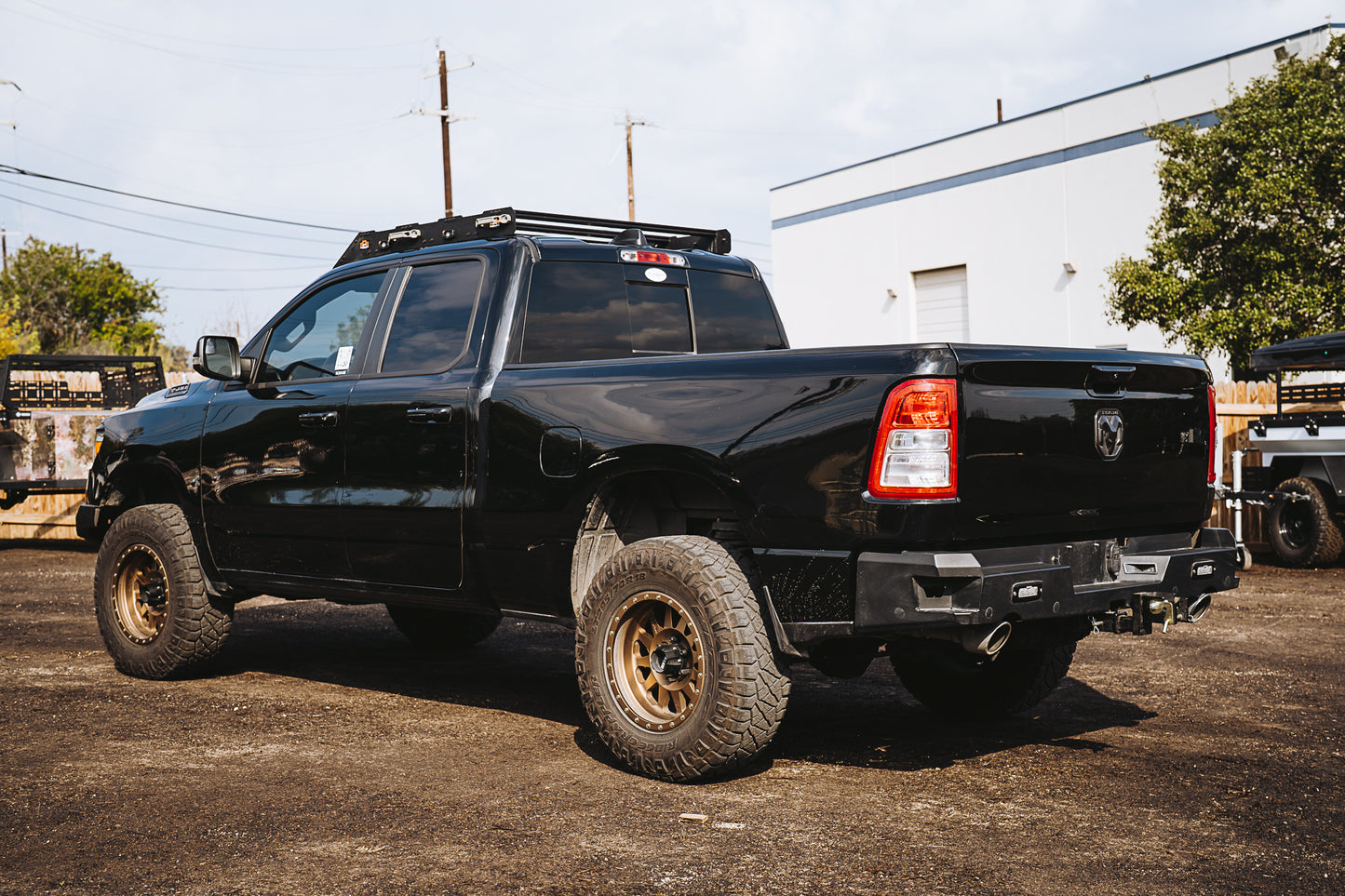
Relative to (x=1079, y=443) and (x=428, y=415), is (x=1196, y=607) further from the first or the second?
(x=428, y=415)

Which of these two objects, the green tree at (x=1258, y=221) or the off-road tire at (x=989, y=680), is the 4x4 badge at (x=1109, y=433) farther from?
the green tree at (x=1258, y=221)

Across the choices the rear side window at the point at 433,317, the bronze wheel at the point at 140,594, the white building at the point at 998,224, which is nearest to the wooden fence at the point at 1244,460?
the rear side window at the point at 433,317

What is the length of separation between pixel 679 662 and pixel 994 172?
34.3m

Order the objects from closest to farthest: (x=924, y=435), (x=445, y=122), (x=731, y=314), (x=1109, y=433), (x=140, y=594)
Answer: (x=924, y=435)
(x=1109, y=433)
(x=731, y=314)
(x=140, y=594)
(x=445, y=122)

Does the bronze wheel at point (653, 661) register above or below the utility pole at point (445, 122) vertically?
below

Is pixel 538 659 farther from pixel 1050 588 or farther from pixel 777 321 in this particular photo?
pixel 1050 588

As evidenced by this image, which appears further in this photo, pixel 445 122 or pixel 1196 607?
pixel 445 122

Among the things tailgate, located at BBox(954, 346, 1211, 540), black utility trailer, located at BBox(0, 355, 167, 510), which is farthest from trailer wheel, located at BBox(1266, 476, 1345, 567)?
black utility trailer, located at BBox(0, 355, 167, 510)

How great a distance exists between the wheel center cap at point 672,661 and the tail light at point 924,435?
3.69ft

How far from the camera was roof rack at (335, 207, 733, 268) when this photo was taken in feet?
20.9

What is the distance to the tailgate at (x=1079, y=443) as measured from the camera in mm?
4527

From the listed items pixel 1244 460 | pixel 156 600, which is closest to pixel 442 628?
pixel 156 600

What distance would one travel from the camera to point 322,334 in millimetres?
6734

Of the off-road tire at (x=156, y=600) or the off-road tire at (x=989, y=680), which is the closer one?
the off-road tire at (x=989, y=680)
